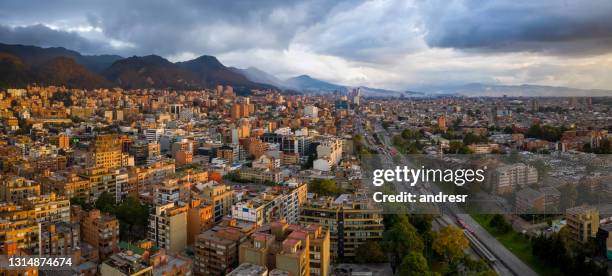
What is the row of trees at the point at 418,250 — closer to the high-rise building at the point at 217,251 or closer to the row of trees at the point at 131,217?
the high-rise building at the point at 217,251

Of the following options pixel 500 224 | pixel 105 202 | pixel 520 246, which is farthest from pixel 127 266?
pixel 500 224

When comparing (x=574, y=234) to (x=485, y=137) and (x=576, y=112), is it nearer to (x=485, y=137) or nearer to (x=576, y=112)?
(x=485, y=137)

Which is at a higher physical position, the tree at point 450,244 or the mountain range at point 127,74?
the mountain range at point 127,74

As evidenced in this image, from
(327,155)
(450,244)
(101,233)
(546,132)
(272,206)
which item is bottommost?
(450,244)

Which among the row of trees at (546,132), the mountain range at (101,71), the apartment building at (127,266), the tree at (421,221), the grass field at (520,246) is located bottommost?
the grass field at (520,246)

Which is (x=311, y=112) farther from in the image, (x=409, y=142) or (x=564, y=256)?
(x=564, y=256)

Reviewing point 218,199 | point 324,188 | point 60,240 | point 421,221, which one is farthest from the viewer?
point 324,188

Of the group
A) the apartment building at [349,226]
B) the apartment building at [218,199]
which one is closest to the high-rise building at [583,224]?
the apartment building at [349,226]
